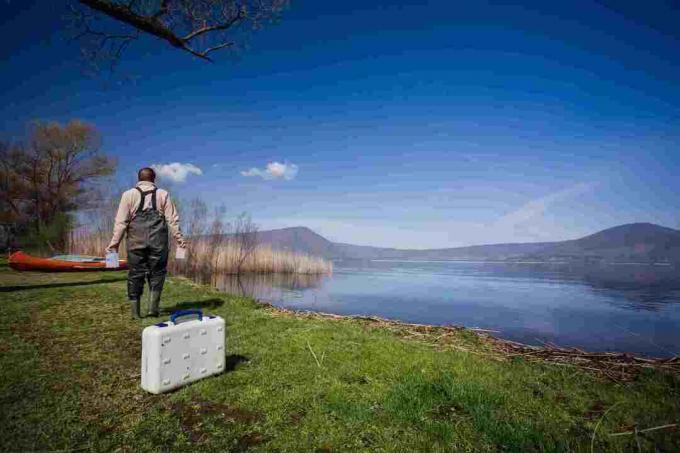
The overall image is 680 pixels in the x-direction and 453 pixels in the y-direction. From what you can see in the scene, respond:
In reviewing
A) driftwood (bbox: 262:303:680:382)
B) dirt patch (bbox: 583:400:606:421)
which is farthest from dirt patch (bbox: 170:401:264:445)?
driftwood (bbox: 262:303:680:382)

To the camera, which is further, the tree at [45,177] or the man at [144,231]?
the tree at [45,177]

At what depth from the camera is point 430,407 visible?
2674 millimetres

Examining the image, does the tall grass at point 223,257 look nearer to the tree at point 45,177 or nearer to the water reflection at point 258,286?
the water reflection at point 258,286

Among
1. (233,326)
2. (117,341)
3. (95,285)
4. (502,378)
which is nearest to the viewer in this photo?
(502,378)

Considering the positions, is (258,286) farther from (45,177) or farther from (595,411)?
(45,177)

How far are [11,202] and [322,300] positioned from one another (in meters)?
33.5

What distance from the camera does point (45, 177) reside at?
31.3 meters

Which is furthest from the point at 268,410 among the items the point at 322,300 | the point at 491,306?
the point at 491,306

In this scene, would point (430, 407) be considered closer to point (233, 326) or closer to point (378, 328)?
point (378, 328)

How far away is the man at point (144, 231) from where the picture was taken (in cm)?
519

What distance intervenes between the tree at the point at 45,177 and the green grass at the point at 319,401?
33552 millimetres

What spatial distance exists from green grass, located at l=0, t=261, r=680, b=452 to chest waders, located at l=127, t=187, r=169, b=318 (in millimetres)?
971

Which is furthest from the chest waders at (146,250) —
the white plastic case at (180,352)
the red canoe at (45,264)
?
the red canoe at (45,264)

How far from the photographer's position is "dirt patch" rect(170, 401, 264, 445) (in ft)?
7.61
